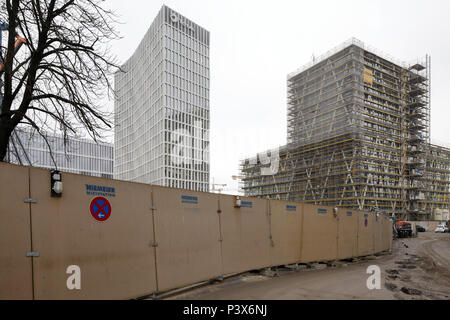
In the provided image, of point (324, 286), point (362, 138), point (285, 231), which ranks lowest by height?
point (324, 286)

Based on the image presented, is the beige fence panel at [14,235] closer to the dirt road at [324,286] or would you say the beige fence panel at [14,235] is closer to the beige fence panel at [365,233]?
the dirt road at [324,286]

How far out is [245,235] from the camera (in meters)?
8.66

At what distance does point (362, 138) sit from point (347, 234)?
45.2 metres

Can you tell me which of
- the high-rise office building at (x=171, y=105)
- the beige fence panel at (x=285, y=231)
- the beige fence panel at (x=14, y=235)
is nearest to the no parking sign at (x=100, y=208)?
the beige fence panel at (x=14, y=235)

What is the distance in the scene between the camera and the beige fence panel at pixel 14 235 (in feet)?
14.1

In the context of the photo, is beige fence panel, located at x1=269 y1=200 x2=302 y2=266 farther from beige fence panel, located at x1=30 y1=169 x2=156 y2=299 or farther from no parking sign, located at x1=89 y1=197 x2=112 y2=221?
no parking sign, located at x1=89 y1=197 x2=112 y2=221

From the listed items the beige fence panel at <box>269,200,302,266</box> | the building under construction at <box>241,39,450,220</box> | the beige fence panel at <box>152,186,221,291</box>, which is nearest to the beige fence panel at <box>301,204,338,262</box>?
the beige fence panel at <box>269,200,302,266</box>

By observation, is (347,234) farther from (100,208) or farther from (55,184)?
(55,184)

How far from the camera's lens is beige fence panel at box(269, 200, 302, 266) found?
9.62m

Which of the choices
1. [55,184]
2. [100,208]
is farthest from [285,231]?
[55,184]

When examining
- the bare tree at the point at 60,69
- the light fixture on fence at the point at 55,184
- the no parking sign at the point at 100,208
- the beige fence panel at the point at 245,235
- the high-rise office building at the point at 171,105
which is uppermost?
the high-rise office building at the point at 171,105

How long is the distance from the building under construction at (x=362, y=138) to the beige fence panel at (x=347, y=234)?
137ft

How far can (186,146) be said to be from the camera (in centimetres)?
7744
